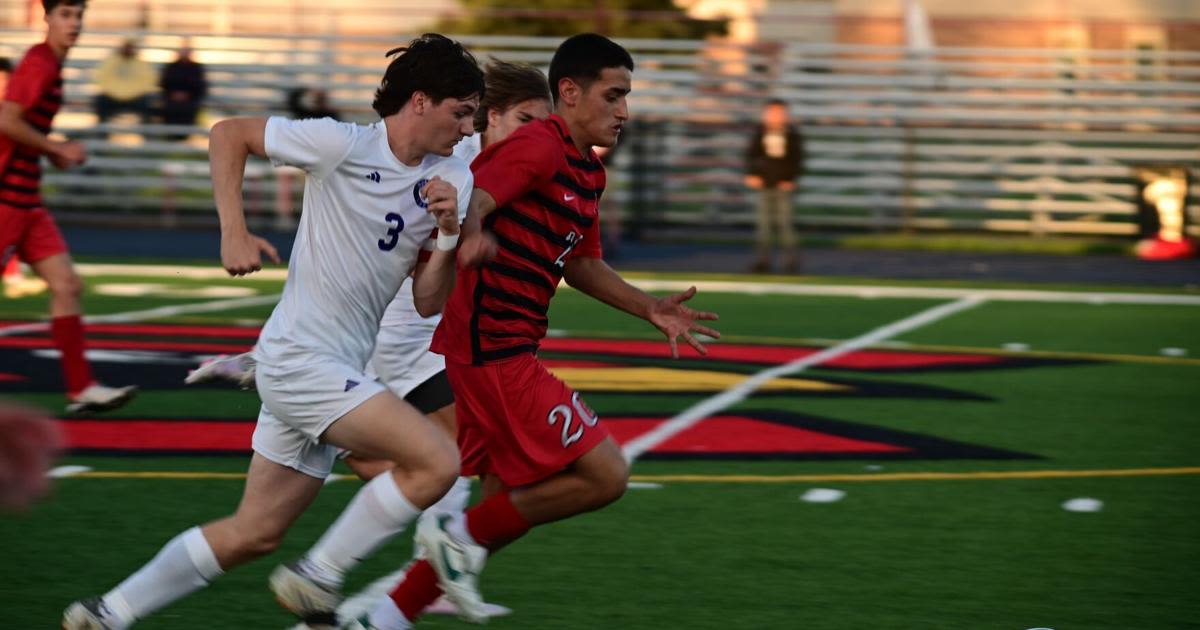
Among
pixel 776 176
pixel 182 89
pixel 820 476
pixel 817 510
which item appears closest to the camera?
pixel 817 510

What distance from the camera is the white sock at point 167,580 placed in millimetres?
4922

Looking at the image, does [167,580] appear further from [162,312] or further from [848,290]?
[848,290]

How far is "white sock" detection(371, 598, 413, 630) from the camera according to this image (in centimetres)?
522

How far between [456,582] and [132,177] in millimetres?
24772

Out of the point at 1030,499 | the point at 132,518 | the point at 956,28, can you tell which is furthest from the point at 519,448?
the point at 956,28

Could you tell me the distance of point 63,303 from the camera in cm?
955

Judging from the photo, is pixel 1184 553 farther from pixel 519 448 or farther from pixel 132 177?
pixel 132 177

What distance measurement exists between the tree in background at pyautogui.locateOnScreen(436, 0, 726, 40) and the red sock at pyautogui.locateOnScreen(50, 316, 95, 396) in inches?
746

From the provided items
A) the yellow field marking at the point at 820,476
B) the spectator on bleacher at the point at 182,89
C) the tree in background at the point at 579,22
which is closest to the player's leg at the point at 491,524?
the yellow field marking at the point at 820,476

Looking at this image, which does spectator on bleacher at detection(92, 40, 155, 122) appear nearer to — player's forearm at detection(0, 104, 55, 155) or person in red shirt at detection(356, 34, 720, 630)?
player's forearm at detection(0, 104, 55, 155)

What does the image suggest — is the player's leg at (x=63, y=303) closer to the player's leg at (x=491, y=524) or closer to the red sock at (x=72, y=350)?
the red sock at (x=72, y=350)

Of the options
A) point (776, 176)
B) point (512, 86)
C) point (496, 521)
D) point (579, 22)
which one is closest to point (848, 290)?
point (776, 176)

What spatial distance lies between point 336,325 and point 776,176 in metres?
16.0

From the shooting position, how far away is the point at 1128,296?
18141 millimetres
